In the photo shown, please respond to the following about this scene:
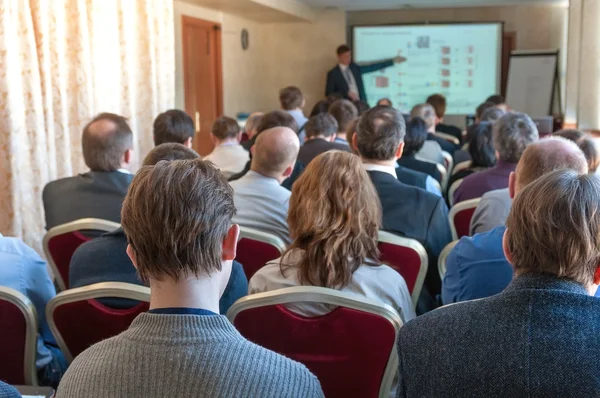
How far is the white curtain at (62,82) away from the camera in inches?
175

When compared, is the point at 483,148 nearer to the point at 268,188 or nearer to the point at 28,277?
the point at 268,188

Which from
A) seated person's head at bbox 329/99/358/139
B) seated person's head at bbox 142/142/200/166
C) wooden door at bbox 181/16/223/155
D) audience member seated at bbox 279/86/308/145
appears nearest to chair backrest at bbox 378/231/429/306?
seated person's head at bbox 142/142/200/166

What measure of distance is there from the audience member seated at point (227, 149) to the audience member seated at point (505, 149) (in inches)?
75.5

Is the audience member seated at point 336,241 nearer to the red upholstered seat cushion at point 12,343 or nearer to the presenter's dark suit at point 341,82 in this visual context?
the red upholstered seat cushion at point 12,343

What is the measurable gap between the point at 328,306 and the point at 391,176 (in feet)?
4.34

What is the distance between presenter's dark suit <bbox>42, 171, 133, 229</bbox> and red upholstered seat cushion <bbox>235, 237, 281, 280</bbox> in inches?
30.3

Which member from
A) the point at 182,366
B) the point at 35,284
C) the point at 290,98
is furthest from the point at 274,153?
the point at 290,98

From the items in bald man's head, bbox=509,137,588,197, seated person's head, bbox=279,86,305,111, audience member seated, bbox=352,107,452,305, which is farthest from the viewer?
seated person's head, bbox=279,86,305,111

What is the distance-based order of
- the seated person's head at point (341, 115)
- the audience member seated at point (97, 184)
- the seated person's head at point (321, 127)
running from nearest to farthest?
the audience member seated at point (97, 184) → the seated person's head at point (321, 127) → the seated person's head at point (341, 115)

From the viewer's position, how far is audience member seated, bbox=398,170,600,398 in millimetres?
1228

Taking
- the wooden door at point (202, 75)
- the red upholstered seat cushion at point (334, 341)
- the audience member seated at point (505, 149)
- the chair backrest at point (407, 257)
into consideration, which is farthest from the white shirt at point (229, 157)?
the wooden door at point (202, 75)

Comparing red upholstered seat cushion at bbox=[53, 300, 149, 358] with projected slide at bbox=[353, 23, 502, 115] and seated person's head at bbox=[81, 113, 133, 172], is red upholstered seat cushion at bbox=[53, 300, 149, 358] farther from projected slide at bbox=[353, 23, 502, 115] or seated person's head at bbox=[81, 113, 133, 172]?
projected slide at bbox=[353, 23, 502, 115]

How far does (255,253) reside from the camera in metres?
A: 2.74

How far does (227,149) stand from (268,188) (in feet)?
6.89
